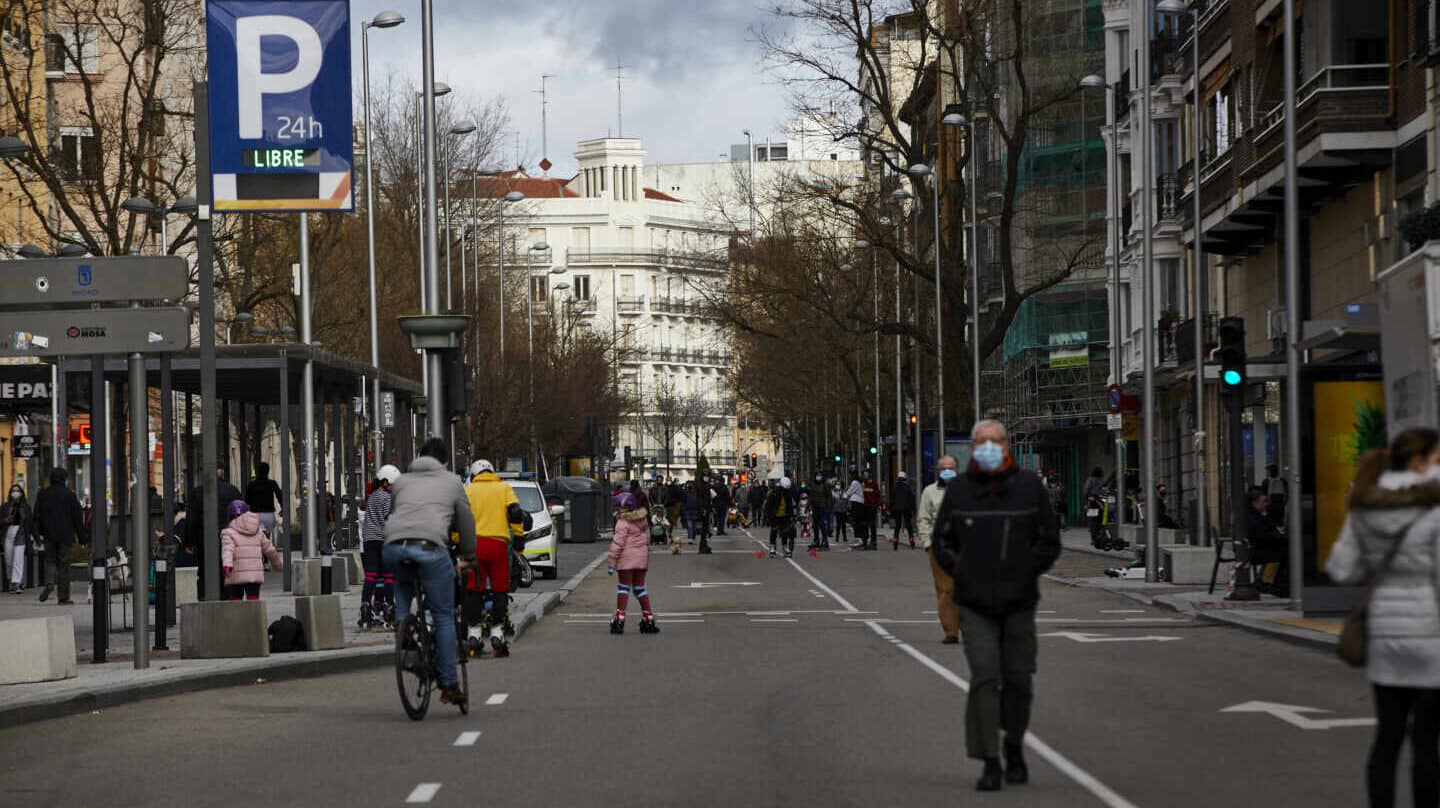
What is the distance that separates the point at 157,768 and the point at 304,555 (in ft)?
66.0

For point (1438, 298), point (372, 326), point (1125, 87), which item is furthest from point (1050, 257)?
point (1438, 298)

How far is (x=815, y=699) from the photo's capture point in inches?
665

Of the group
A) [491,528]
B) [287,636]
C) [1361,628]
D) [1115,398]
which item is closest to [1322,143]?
[1115,398]

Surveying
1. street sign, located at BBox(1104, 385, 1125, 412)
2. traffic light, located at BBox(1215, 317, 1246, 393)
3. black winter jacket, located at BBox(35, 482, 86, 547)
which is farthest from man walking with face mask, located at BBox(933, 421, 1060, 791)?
street sign, located at BBox(1104, 385, 1125, 412)

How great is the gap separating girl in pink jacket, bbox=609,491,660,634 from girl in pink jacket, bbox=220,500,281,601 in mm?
3468

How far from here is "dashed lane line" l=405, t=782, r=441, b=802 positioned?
1156 centimetres

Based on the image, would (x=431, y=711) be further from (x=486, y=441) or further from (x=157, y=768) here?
(x=486, y=441)

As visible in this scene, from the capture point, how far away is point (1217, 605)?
Answer: 2812 cm

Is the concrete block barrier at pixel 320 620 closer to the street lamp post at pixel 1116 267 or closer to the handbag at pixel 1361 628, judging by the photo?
the handbag at pixel 1361 628

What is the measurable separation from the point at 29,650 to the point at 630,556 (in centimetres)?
799

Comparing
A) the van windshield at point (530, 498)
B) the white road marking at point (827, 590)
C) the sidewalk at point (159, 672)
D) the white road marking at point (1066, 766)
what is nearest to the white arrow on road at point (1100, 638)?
the white road marking at point (1066, 766)

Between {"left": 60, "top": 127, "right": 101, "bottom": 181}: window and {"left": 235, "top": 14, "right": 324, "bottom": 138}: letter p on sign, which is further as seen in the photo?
{"left": 60, "top": 127, "right": 101, "bottom": 181}: window

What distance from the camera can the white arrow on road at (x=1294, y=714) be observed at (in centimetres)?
1454

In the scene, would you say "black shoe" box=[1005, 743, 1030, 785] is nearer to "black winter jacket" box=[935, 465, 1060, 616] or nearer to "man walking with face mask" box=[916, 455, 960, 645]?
"black winter jacket" box=[935, 465, 1060, 616]
